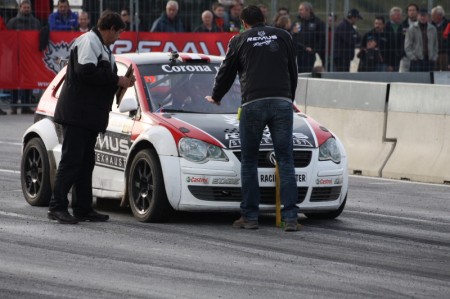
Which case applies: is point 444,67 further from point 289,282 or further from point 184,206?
point 289,282

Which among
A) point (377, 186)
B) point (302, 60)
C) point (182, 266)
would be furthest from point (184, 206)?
point (302, 60)

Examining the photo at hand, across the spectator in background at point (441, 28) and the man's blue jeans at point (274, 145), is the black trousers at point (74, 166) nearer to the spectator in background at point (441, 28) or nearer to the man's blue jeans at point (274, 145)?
the man's blue jeans at point (274, 145)

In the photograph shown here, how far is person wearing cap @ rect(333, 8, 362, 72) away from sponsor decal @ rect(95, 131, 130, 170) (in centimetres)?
1381

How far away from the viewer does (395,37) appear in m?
25.2

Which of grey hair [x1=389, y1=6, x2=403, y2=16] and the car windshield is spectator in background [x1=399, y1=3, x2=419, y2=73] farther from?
the car windshield

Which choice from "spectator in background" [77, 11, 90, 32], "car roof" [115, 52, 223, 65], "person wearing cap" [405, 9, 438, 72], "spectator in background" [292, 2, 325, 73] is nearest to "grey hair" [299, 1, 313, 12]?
"spectator in background" [292, 2, 325, 73]

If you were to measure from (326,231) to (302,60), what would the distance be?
47.4 feet

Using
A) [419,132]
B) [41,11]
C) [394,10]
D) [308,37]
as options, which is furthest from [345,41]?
[419,132]

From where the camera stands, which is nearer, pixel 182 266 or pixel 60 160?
pixel 182 266

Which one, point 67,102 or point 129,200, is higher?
Result: point 67,102

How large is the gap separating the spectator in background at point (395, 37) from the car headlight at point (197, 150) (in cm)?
1462

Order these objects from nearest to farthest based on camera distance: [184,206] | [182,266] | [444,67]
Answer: [182,266]
[184,206]
[444,67]

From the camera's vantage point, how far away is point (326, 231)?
36.2 ft

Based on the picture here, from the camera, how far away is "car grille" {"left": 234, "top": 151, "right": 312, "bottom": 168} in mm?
11188
